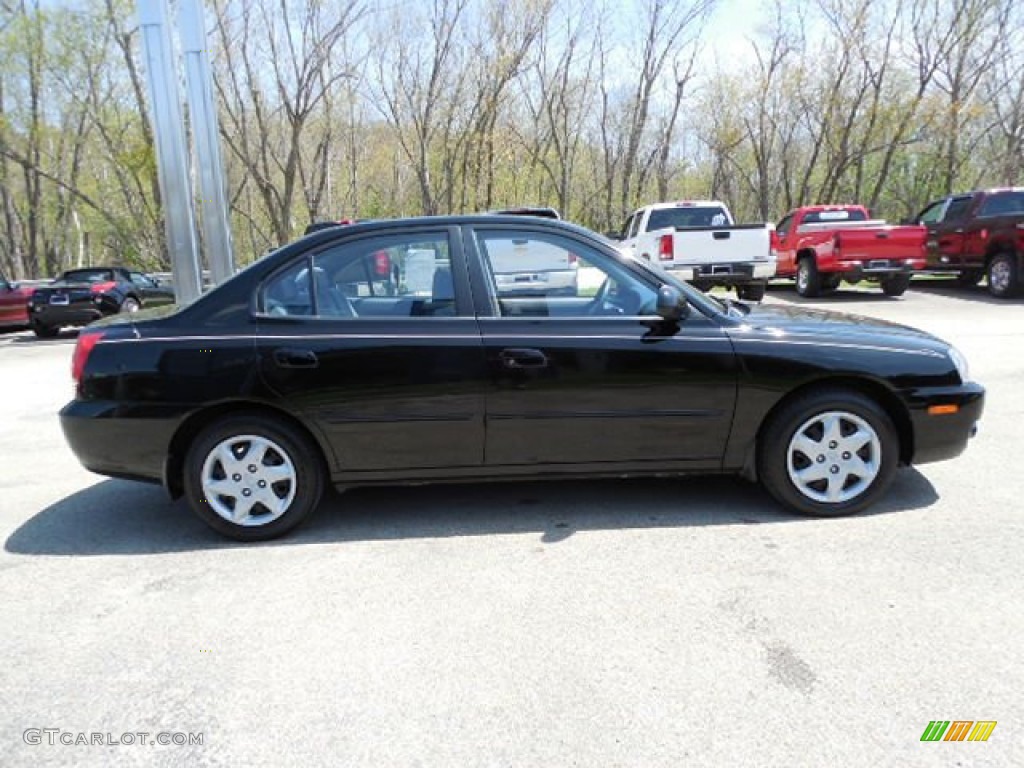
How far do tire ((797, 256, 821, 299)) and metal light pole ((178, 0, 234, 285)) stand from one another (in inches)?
422

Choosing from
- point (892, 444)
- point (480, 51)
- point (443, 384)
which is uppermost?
point (480, 51)

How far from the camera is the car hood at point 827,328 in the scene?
12.1 ft

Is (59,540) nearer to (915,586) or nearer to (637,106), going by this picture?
(915,586)

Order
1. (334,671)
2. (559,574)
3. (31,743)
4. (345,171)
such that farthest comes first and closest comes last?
(345,171) < (559,574) < (334,671) < (31,743)

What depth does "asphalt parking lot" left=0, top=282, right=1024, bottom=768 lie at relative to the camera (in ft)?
7.11

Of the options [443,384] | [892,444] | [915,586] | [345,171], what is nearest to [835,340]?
[892,444]

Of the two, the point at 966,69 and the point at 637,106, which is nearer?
the point at 966,69

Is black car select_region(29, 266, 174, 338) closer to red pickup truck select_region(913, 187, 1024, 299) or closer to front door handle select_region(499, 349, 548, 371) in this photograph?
front door handle select_region(499, 349, 548, 371)

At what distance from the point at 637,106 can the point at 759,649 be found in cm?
2983

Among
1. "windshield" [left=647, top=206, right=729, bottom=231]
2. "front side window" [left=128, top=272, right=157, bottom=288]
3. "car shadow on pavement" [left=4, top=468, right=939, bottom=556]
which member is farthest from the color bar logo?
"front side window" [left=128, top=272, right=157, bottom=288]

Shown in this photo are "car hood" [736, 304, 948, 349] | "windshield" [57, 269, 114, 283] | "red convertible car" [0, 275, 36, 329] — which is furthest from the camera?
"windshield" [57, 269, 114, 283]

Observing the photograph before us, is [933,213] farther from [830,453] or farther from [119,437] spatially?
[119,437]

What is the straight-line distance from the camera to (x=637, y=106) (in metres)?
29.2

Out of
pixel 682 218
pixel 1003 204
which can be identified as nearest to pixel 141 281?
pixel 682 218
